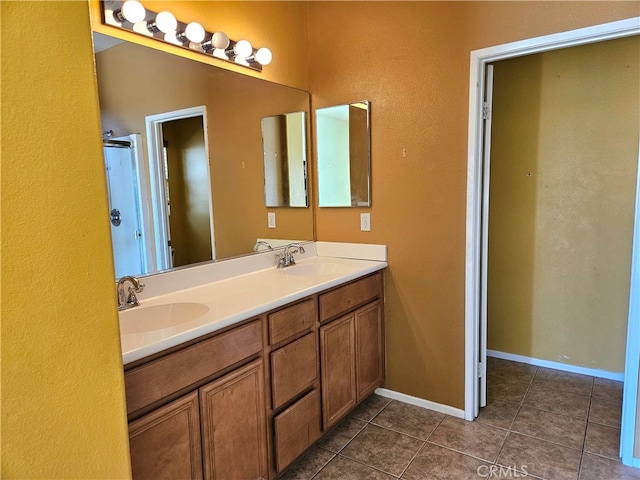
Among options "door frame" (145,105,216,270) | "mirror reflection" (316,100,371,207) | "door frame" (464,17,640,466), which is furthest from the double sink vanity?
"door frame" (464,17,640,466)

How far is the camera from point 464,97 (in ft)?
6.87

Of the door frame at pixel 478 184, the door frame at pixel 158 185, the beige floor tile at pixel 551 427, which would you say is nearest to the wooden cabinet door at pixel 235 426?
the door frame at pixel 158 185

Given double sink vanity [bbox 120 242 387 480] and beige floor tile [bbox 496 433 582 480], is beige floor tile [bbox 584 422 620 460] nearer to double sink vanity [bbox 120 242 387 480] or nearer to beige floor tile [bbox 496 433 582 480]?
beige floor tile [bbox 496 433 582 480]

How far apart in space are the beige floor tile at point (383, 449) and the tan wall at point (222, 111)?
1159mm

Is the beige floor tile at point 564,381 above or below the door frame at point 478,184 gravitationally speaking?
below

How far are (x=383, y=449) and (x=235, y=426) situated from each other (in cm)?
91

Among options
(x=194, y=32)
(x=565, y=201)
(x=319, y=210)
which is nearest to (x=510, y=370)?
(x=565, y=201)

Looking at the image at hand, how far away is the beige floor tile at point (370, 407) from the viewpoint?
2.36m

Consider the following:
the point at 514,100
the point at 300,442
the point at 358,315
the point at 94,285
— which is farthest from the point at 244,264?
the point at 514,100

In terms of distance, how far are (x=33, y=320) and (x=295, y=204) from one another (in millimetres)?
2066

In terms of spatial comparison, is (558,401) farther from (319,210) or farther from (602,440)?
(319,210)

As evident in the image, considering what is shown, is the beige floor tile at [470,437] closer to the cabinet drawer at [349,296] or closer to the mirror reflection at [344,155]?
the cabinet drawer at [349,296]

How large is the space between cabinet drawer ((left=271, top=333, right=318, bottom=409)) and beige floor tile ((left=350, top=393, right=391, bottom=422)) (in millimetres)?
621

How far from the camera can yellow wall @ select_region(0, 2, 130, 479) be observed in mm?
547
